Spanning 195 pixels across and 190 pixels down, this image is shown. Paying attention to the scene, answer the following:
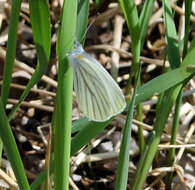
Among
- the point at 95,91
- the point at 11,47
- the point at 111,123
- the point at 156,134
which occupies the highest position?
the point at 11,47

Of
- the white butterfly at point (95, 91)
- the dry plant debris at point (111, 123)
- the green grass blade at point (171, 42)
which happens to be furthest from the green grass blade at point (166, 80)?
the dry plant debris at point (111, 123)

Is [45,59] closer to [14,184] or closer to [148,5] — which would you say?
[148,5]

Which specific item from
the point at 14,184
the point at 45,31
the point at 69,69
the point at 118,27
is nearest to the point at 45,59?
the point at 45,31

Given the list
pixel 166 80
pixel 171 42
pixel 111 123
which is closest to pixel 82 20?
pixel 166 80

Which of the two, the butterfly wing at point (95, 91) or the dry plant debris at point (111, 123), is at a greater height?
the butterfly wing at point (95, 91)

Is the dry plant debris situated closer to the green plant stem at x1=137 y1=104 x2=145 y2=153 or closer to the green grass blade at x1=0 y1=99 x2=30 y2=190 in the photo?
the green plant stem at x1=137 y1=104 x2=145 y2=153

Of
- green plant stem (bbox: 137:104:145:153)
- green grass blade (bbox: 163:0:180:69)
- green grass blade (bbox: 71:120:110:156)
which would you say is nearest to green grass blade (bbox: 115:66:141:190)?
green grass blade (bbox: 71:120:110:156)

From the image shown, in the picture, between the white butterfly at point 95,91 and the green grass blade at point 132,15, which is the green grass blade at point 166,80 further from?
the green grass blade at point 132,15

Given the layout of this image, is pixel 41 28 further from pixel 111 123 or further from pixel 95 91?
pixel 111 123

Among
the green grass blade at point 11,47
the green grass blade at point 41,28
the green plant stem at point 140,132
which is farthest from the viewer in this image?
the green plant stem at point 140,132
